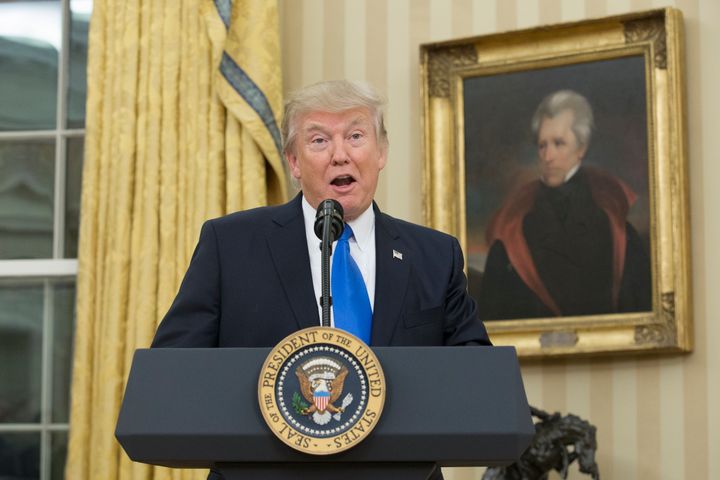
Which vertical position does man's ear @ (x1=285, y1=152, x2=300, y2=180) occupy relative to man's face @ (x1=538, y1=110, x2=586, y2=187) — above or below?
below

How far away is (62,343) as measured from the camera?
233 inches

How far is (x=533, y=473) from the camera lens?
181 inches

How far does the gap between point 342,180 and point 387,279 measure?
24 centimetres

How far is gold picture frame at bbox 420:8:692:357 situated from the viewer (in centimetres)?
482

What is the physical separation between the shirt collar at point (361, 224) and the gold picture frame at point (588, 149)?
82.3 inches

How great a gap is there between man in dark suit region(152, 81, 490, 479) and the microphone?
335 mm

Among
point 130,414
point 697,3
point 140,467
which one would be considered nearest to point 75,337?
point 140,467

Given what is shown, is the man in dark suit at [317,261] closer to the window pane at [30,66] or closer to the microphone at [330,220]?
the microphone at [330,220]

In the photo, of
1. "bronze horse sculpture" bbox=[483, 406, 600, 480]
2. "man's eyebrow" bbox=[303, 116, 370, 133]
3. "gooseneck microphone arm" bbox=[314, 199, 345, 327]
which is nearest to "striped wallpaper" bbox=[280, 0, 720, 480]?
"bronze horse sculpture" bbox=[483, 406, 600, 480]

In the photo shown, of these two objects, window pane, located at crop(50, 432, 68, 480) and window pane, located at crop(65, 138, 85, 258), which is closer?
window pane, located at crop(50, 432, 68, 480)

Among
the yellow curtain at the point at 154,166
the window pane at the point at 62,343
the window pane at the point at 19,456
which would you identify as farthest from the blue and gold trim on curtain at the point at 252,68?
the window pane at the point at 19,456

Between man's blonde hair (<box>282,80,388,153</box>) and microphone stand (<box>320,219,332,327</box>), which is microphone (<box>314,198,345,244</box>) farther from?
man's blonde hair (<box>282,80,388,153</box>)

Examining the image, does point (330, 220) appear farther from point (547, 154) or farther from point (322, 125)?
point (547, 154)

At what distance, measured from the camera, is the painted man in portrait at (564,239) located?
16.2 feet
